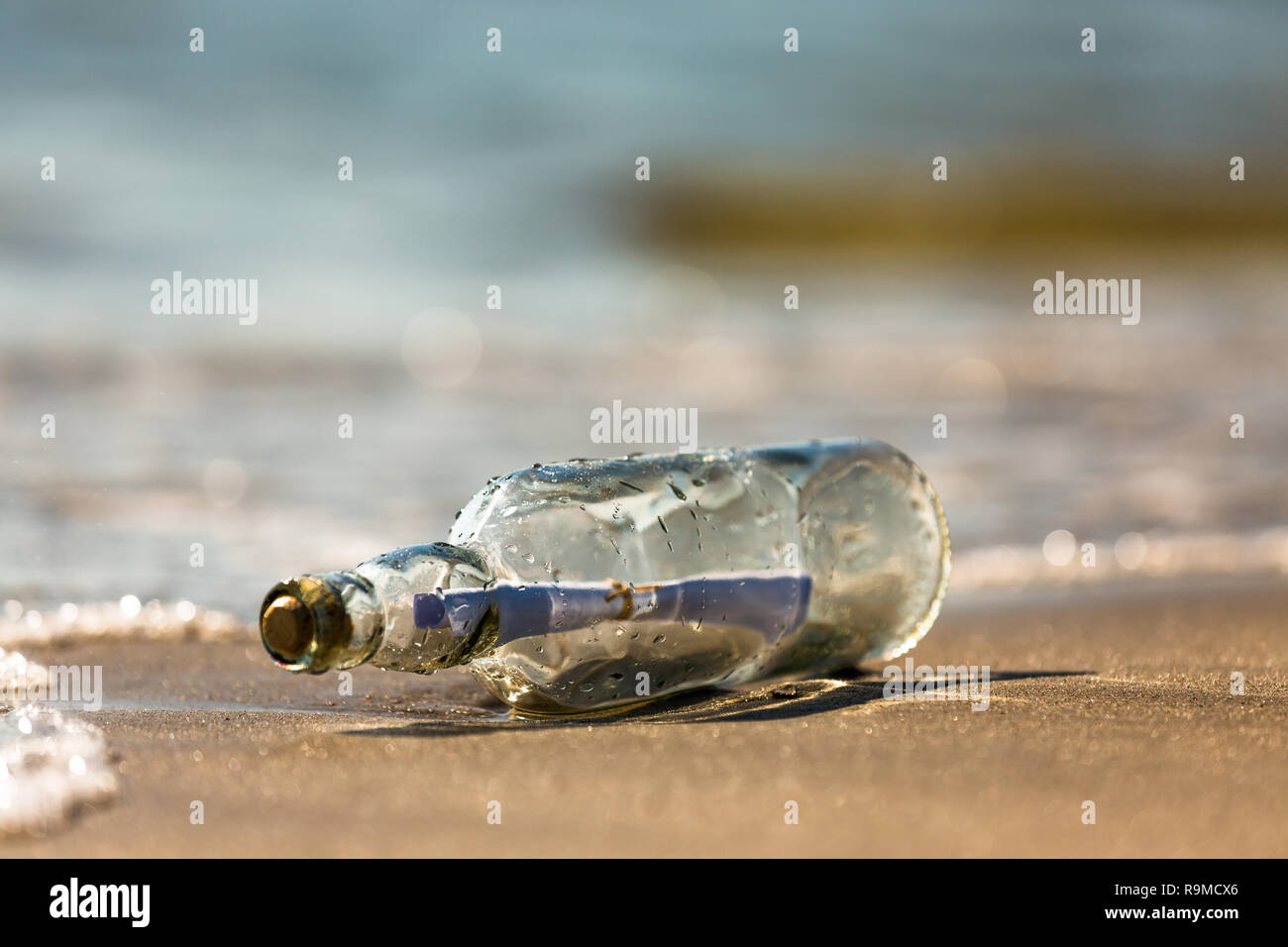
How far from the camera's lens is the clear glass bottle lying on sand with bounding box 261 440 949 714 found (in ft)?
5.98

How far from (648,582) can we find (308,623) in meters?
0.58

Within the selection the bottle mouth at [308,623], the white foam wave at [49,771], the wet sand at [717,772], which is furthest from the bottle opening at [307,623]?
the white foam wave at [49,771]

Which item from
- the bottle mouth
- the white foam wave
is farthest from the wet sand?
the bottle mouth

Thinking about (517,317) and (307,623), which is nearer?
(307,623)

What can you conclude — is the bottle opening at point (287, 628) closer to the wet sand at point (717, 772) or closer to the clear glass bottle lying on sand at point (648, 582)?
the clear glass bottle lying on sand at point (648, 582)

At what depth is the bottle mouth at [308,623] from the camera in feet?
5.58

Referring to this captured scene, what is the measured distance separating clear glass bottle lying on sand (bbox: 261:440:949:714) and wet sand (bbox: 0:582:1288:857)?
0.08 metres

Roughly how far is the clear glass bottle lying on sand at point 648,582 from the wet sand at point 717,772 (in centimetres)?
8

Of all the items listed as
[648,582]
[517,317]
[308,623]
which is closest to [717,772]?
[648,582]

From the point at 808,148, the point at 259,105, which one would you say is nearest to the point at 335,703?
the point at 259,105

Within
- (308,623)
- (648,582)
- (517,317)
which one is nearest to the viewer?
(308,623)

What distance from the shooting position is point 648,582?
6.84 feet

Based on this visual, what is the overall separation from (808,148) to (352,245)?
941 centimetres

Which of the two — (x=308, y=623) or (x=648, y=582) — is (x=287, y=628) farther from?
(x=648, y=582)
